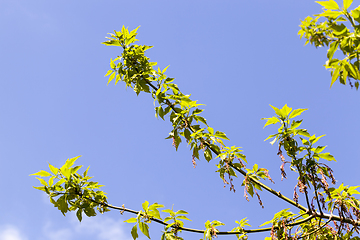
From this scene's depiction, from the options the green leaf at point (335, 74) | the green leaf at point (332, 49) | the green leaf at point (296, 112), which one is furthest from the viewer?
the green leaf at point (296, 112)

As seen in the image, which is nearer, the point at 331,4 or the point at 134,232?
the point at 331,4

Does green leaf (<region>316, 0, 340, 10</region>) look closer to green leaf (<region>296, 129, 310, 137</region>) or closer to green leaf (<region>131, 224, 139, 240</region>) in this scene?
green leaf (<region>296, 129, 310, 137</region>)

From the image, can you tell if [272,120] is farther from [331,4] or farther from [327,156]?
[331,4]

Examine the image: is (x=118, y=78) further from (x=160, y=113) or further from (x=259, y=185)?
(x=259, y=185)

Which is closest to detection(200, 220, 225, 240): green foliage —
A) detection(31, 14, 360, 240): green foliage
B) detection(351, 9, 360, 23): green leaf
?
detection(31, 14, 360, 240): green foliage

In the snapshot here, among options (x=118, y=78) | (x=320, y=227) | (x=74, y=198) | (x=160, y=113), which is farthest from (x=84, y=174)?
(x=320, y=227)

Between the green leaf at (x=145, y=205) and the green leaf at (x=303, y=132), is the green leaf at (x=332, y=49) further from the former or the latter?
the green leaf at (x=145, y=205)

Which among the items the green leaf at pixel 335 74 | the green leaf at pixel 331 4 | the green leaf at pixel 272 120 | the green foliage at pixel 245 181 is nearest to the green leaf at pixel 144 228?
the green foliage at pixel 245 181

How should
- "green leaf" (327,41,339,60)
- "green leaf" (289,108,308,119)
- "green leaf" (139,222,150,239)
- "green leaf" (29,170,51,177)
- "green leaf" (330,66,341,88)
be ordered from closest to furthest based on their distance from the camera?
"green leaf" (330,66,341,88), "green leaf" (327,41,339,60), "green leaf" (289,108,308,119), "green leaf" (29,170,51,177), "green leaf" (139,222,150,239)

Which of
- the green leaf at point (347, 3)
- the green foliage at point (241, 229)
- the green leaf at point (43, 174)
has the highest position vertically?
the green leaf at point (43, 174)

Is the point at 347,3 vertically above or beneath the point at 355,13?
above

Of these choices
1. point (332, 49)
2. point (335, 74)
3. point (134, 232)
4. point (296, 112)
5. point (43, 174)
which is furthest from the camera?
point (134, 232)

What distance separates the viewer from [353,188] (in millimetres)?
3385

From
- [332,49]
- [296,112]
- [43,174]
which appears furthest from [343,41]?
[43,174]
